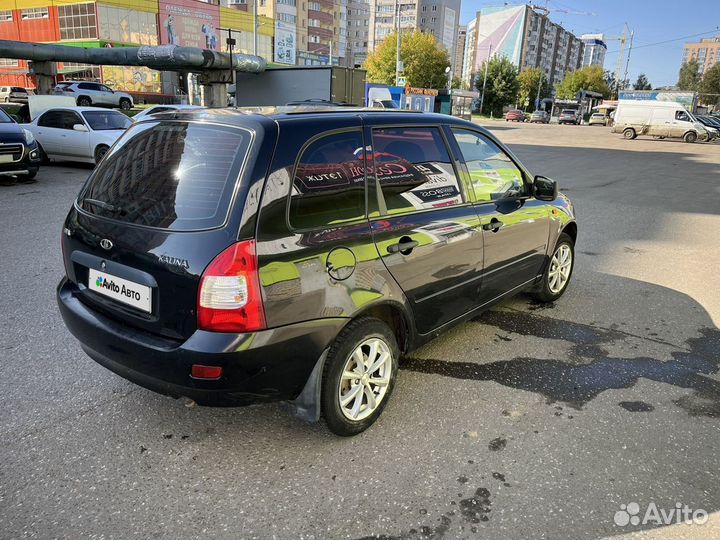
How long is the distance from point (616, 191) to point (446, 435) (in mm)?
11220

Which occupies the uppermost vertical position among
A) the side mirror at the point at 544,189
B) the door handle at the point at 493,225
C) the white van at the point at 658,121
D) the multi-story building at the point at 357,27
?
the multi-story building at the point at 357,27

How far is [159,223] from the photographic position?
2533mm

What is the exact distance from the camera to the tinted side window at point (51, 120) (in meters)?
12.8

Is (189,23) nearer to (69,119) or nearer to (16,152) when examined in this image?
(69,119)

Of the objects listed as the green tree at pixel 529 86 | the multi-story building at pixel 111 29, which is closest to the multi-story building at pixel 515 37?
the green tree at pixel 529 86

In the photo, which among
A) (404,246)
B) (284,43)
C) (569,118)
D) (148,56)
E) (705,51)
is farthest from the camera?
(705,51)

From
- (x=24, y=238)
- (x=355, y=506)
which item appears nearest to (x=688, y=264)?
(x=355, y=506)

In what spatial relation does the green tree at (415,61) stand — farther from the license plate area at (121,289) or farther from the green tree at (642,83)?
the green tree at (642,83)

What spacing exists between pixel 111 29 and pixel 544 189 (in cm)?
5728

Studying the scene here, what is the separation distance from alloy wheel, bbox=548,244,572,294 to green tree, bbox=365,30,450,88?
66243mm

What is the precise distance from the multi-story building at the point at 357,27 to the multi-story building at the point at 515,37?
27814 millimetres

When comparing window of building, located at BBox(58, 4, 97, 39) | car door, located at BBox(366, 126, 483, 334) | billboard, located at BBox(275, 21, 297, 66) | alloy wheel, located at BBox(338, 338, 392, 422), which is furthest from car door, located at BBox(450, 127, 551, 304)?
billboard, located at BBox(275, 21, 297, 66)

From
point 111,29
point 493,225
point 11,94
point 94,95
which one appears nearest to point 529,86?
point 111,29

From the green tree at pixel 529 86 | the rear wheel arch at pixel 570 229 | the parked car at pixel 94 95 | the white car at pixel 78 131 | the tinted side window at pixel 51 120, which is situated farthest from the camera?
the green tree at pixel 529 86
